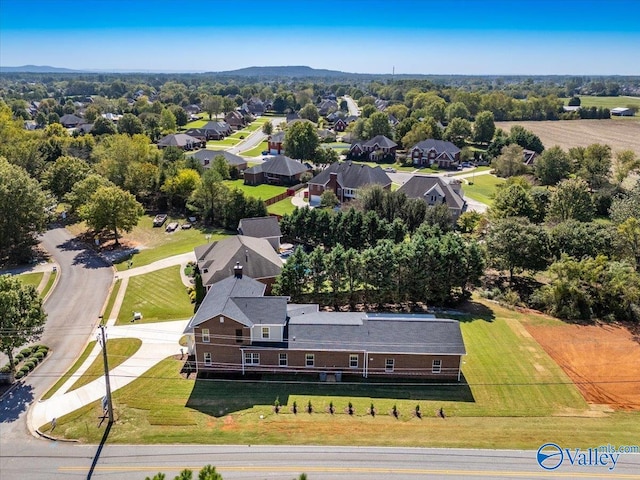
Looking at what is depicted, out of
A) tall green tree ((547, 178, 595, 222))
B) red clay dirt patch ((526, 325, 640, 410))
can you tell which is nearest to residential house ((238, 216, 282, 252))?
red clay dirt patch ((526, 325, 640, 410))

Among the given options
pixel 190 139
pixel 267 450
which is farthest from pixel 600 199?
pixel 190 139

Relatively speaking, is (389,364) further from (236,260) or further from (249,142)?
(249,142)

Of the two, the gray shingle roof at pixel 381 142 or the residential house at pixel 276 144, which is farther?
the residential house at pixel 276 144

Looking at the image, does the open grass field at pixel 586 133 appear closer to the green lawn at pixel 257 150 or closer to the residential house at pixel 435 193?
the residential house at pixel 435 193

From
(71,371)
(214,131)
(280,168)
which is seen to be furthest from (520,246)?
(214,131)

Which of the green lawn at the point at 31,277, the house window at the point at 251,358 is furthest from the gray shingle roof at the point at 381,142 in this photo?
the house window at the point at 251,358

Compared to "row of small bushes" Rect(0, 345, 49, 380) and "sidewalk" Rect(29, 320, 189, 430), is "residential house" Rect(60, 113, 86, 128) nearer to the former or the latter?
"sidewalk" Rect(29, 320, 189, 430)
